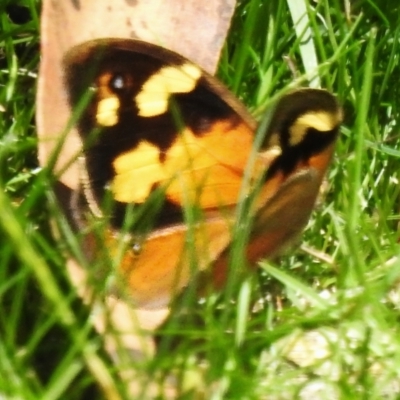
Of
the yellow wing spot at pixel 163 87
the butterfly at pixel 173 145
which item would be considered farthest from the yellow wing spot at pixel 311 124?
the yellow wing spot at pixel 163 87

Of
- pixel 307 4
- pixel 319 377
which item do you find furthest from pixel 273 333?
pixel 307 4

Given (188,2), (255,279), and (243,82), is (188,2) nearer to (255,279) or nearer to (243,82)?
(243,82)

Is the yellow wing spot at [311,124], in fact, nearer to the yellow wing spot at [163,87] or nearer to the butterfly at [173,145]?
the butterfly at [173,145]

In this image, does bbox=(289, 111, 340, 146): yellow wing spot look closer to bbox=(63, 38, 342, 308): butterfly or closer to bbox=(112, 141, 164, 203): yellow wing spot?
bbox=(63, 38, 342, 308): butterfly

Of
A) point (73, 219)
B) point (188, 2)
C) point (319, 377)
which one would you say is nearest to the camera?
point (319, 377)

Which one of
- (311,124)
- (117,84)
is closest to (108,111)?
(117,84)

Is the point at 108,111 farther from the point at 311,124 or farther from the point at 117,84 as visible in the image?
the point at 311,124

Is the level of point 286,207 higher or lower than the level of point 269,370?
higher

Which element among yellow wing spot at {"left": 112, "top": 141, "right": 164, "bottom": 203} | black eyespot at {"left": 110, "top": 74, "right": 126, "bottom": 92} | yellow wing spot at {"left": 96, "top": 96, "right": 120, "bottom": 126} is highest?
black eyespot at {"left": 110, "top": 74, "right": 126, "bottom": 92}

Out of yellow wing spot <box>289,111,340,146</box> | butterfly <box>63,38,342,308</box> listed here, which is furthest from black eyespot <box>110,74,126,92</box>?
yellow wing spot <box>289,111,340,146</box>
